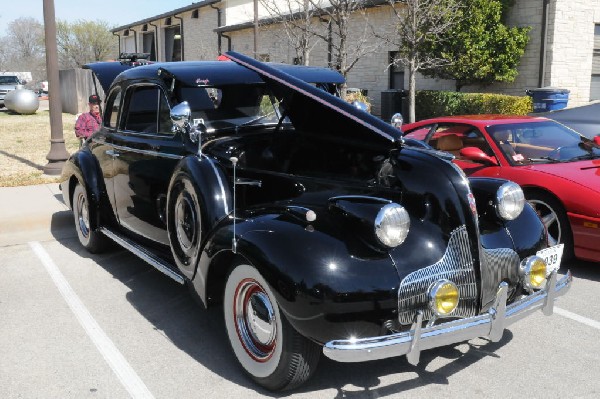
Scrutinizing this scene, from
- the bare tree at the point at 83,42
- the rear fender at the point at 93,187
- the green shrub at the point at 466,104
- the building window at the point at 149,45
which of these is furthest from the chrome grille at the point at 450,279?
the bare tree at the point at 83,42

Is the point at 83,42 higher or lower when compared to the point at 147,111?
higher

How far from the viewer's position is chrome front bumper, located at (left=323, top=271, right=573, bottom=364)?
115 inches

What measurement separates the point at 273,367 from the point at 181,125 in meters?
1.79

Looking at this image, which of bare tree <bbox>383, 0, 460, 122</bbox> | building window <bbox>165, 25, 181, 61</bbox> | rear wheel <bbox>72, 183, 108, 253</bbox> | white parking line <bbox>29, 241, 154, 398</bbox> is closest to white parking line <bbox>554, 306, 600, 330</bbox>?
white parking line <bbox>29, 241, 154, 398</bbox>

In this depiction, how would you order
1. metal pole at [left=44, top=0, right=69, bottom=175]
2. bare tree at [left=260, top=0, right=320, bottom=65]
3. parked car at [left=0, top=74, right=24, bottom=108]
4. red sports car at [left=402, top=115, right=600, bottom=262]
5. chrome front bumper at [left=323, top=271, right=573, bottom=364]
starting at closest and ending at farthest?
1. chrome front bumper at [left=323, top=271, right=573, bottom=364]
2. red sports car at [left=402, top=115, right=600, bottom=262]
3. metal pole at [left=44, top=0, right=69, bottom=175]
4. bare tree at [left=260, top=0, right=320, bottom=65]
5. parked car at [left=0, top=74, right=24, bottom=108]

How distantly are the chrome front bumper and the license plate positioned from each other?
44cm

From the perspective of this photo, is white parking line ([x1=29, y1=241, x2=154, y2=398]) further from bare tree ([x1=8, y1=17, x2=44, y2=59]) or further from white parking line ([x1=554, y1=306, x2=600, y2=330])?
bare tree ([x1=8, y1=17, x2=44, y2=59])

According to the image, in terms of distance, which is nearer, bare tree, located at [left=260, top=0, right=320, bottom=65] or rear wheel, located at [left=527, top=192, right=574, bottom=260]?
rear wheel, located at [left=527, top=192, right=574, bottom=260]

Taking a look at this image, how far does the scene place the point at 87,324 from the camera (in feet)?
14.8

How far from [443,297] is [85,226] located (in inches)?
176

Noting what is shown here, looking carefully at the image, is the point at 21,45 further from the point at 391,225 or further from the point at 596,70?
the point at 391,225

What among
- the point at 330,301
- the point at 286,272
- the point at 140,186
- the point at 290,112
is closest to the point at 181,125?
the point at 290,112

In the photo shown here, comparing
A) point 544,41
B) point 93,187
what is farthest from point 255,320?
point 544,41

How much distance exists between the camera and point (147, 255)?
486cm
